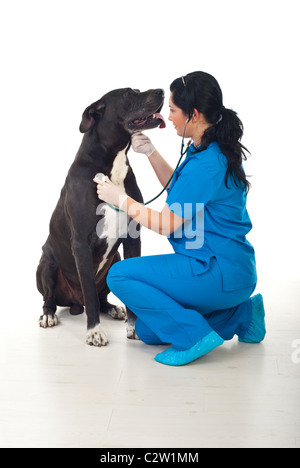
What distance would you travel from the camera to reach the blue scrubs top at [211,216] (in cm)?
275

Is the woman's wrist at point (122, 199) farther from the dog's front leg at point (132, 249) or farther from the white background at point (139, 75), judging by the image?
the white background at point (139, 75)

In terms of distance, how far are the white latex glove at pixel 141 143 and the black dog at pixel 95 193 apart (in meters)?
0.05

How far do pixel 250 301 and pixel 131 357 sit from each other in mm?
612

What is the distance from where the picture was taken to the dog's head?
2934 millimetres

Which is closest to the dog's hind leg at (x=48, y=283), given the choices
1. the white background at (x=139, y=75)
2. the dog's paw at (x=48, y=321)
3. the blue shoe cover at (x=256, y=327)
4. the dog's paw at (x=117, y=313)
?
the dog's paw at (x=48, y=321)

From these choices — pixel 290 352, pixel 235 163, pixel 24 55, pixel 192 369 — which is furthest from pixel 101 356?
pixel 24 55

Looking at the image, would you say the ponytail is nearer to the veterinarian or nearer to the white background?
the veterinarian

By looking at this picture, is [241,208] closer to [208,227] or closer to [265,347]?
[208,227]

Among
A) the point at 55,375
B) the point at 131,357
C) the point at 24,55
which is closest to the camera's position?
the point at 55,375

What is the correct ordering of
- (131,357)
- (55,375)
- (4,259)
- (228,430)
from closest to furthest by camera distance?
(228,430), (55,375), (131,357), (4,259)

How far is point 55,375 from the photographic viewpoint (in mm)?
2729

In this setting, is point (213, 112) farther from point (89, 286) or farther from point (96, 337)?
point (96, 337)

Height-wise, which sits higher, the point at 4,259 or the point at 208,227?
the point at 208,227

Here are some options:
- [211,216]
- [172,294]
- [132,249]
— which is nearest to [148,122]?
[211,216]
